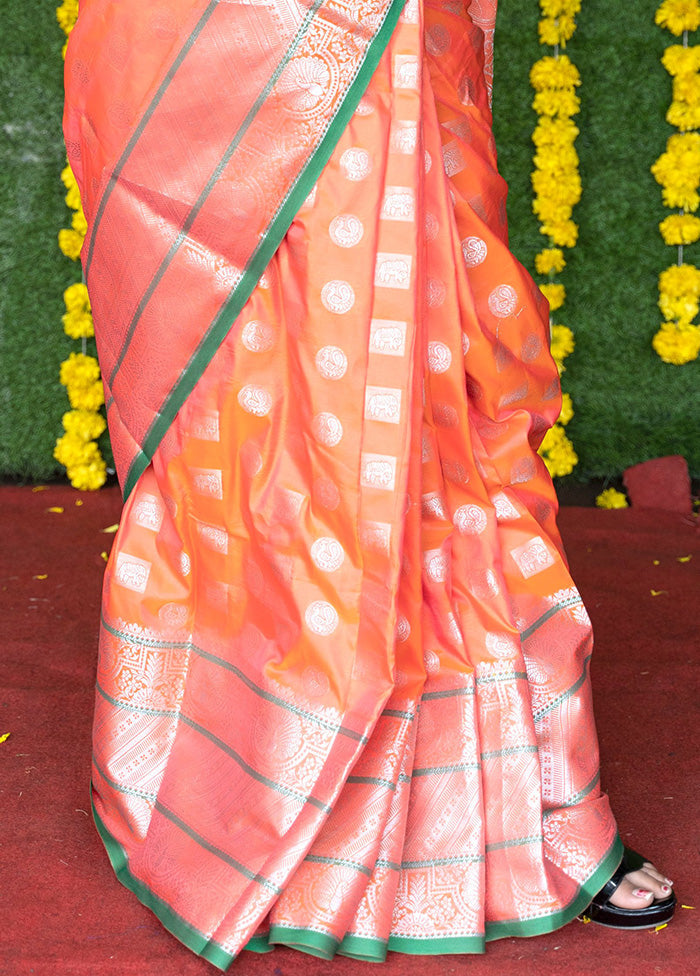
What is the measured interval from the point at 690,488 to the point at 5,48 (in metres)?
2.94

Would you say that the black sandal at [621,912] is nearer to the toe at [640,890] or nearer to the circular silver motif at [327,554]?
the toe at [640,890]

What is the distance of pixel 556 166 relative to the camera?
405 cm

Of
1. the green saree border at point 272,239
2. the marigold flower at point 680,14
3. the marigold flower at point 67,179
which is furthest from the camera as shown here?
the marigold flower at point 67,179

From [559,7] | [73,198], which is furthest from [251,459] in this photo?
[559,7]

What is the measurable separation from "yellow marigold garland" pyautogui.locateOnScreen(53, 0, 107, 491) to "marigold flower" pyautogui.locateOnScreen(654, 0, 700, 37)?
218 cm

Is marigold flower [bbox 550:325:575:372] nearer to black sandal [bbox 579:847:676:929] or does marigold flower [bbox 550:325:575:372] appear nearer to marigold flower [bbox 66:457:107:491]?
marigold flower [bbox 66:457:107:491]

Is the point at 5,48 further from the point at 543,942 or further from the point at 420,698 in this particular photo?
the point at 543,942

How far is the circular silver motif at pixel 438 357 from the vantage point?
1701 millimetres

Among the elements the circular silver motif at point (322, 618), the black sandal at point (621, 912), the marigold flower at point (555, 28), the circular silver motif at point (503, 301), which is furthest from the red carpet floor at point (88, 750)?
the marigold flower at point (555, 28)

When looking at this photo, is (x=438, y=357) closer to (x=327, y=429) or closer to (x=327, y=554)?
(x=327, y=429)

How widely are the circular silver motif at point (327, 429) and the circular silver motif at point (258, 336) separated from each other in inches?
5.1

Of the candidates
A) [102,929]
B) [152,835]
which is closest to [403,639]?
[152,835]

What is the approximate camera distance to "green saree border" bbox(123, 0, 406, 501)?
155 centimetres

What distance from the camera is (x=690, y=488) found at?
4129mm
